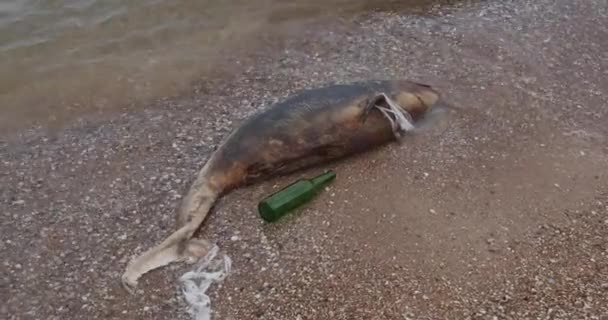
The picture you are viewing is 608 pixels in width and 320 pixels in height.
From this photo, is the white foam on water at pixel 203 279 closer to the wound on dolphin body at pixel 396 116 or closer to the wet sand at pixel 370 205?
the wet sand at pixel 370 205

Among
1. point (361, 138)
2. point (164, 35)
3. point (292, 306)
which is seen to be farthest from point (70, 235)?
point (164, 35)

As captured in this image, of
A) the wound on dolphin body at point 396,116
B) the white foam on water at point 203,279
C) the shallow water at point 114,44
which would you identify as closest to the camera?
the white foam on water at point 203,279

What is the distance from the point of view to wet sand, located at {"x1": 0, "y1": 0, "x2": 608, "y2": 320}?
371 cm

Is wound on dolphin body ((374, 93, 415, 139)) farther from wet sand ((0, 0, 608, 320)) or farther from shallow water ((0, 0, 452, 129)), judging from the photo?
shallow water ((0, 0, 452, 129))

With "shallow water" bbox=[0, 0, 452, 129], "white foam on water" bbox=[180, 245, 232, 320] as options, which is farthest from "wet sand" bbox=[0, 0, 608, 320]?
"shallow water" bbox=[0, 0, 452, 129]

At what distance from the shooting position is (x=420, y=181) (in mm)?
4418

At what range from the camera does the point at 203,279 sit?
12.5 feet

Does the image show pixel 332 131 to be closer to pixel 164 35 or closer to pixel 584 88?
pixel 584 88

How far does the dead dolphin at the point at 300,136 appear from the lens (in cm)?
435

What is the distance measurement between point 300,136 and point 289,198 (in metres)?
0.47

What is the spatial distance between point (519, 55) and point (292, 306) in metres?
3.09

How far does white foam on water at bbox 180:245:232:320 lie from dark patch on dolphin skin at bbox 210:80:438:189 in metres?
0.57

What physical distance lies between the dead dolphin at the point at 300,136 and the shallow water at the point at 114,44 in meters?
1.37

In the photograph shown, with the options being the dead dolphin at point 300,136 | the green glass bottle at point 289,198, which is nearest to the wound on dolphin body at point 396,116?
the dead dolphin at point 300,136
